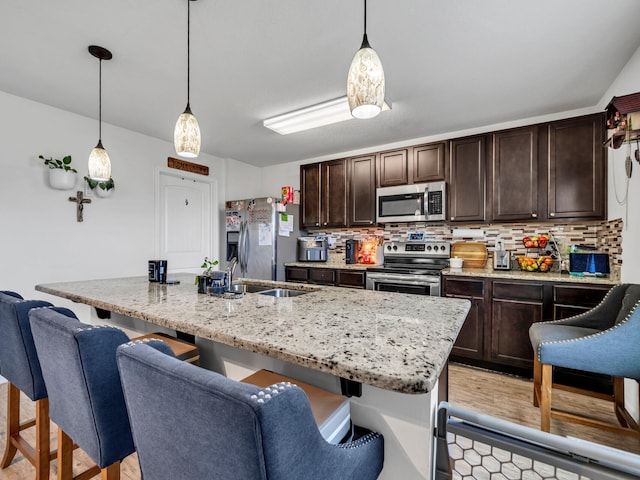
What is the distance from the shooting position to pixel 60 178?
9.18ft

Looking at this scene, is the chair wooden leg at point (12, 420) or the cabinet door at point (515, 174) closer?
the chair wooden leg at point (12, 420)

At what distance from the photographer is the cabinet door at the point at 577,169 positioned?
265 centimetres

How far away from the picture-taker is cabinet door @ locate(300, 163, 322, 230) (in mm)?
4273

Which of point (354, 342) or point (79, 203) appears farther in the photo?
point (79, 203)

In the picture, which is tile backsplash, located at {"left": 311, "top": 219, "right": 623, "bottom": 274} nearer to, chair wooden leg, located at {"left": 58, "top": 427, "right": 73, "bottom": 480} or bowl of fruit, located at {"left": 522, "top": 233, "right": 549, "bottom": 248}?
bowl of fruit, located at {"left": 522, "top": 233, "right": 549, "bottom": 248}

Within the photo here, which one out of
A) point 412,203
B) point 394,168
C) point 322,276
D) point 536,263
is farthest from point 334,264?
point 536,263

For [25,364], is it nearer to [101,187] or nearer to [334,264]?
[101,187]

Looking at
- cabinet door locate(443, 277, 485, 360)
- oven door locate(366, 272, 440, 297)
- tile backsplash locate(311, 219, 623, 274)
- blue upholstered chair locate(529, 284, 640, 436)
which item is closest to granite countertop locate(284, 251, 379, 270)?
oven door locate(366, 272, 440, 297)

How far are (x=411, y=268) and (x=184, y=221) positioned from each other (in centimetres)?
294

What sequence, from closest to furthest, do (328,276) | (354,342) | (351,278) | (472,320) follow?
(354,342) < (472,320) < (351,278) < (328,276)

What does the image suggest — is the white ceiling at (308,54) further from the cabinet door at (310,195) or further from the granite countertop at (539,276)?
the granite countertop at (539,276)

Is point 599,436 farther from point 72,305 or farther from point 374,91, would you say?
point 72,305

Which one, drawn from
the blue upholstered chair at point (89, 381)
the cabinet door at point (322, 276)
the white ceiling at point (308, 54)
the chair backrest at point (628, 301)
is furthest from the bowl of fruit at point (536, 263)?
the blue upholstered chair at point (89, 381)

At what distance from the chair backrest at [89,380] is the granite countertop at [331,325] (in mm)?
230
